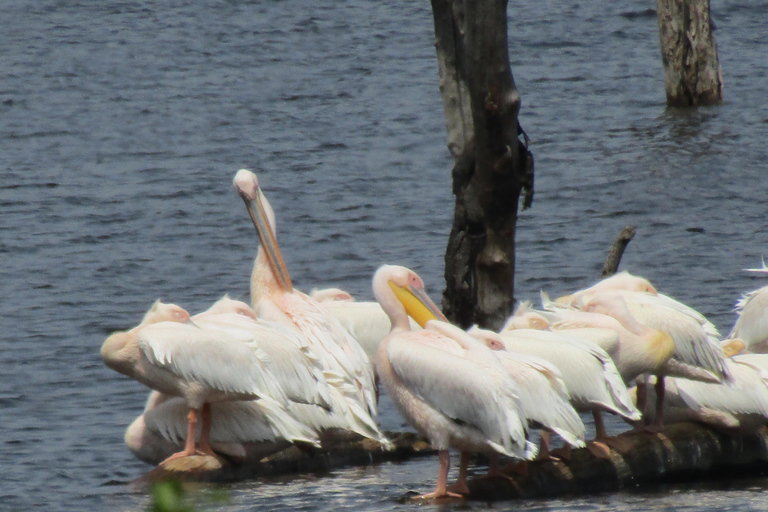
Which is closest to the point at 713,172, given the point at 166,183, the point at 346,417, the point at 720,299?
the point at 720,299

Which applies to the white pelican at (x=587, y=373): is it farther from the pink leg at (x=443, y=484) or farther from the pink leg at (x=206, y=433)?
the pink leg at (x=206, y=433)

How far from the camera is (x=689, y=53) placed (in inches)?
616

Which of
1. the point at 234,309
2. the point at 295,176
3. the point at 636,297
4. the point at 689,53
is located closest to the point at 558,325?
the point at 636,297

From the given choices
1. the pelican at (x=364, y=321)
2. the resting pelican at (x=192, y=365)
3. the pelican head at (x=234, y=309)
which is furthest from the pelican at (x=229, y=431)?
the pelican at (x=364, y=321)

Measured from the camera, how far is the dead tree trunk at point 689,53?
1539 cm

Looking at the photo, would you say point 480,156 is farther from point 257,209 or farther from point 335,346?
point 257,209

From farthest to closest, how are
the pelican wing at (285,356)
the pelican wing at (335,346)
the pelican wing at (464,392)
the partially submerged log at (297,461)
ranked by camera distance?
the pelican wing at (335,346), the pelican wing at (285,356), the partially submerged log at (297,461), the pelican wing at (464,392)

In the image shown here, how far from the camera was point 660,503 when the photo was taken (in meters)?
5.73

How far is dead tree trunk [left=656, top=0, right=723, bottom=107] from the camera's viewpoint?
15.4 meters

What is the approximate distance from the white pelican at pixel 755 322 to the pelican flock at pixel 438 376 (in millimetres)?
478

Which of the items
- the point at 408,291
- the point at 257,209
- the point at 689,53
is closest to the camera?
the point at 408,291

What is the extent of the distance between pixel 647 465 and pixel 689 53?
10.3m

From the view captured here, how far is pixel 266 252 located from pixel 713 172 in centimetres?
708

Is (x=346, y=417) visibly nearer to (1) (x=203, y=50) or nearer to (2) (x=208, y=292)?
(2) (x=208, y=292)
